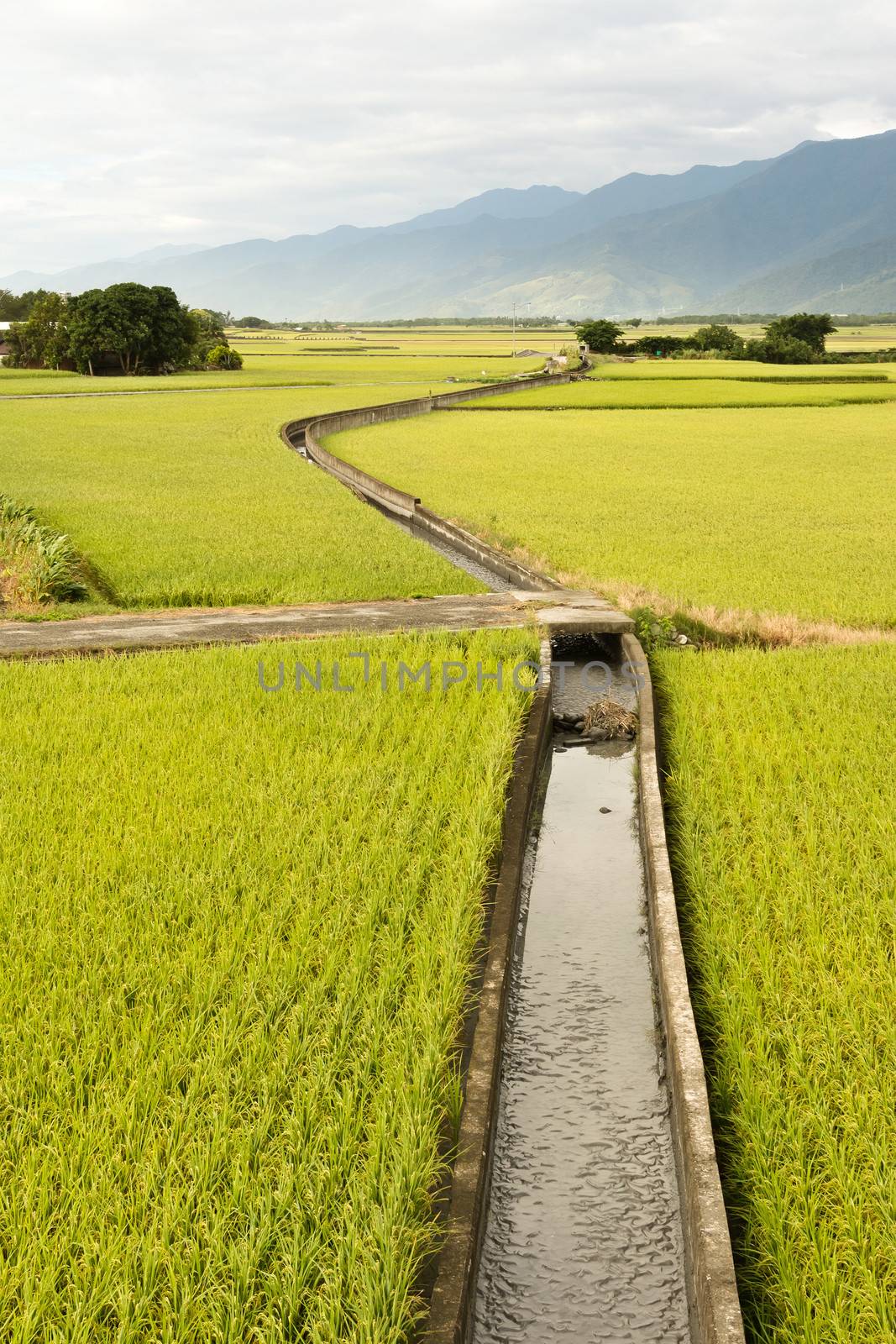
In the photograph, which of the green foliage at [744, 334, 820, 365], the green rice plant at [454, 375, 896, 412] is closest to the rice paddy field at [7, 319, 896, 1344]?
the green rice plant at [454, 375, 896, 412]

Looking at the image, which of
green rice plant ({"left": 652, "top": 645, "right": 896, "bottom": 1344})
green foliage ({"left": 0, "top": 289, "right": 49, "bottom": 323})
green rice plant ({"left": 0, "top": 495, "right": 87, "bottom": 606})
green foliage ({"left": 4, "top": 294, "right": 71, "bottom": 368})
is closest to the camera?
green rice plant ({"left": 652, "top": 645, "right": 896, "bottom": 1344})

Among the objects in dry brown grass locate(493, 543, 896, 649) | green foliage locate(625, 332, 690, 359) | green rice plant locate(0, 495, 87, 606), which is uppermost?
green foliage locate(625, 332, 690, 359)

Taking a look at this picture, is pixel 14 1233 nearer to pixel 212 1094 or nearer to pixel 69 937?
pixel 212 1094

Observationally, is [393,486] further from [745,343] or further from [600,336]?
[745,343]

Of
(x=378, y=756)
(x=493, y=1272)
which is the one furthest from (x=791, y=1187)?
(x=378, y=756)

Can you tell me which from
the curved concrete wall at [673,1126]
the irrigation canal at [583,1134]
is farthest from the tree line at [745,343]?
the irrigation canal at [583,1134]

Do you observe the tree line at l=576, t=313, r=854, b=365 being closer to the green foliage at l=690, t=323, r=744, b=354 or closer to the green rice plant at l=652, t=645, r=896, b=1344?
the green foliage at l=690, t=323, r=744, b=354
